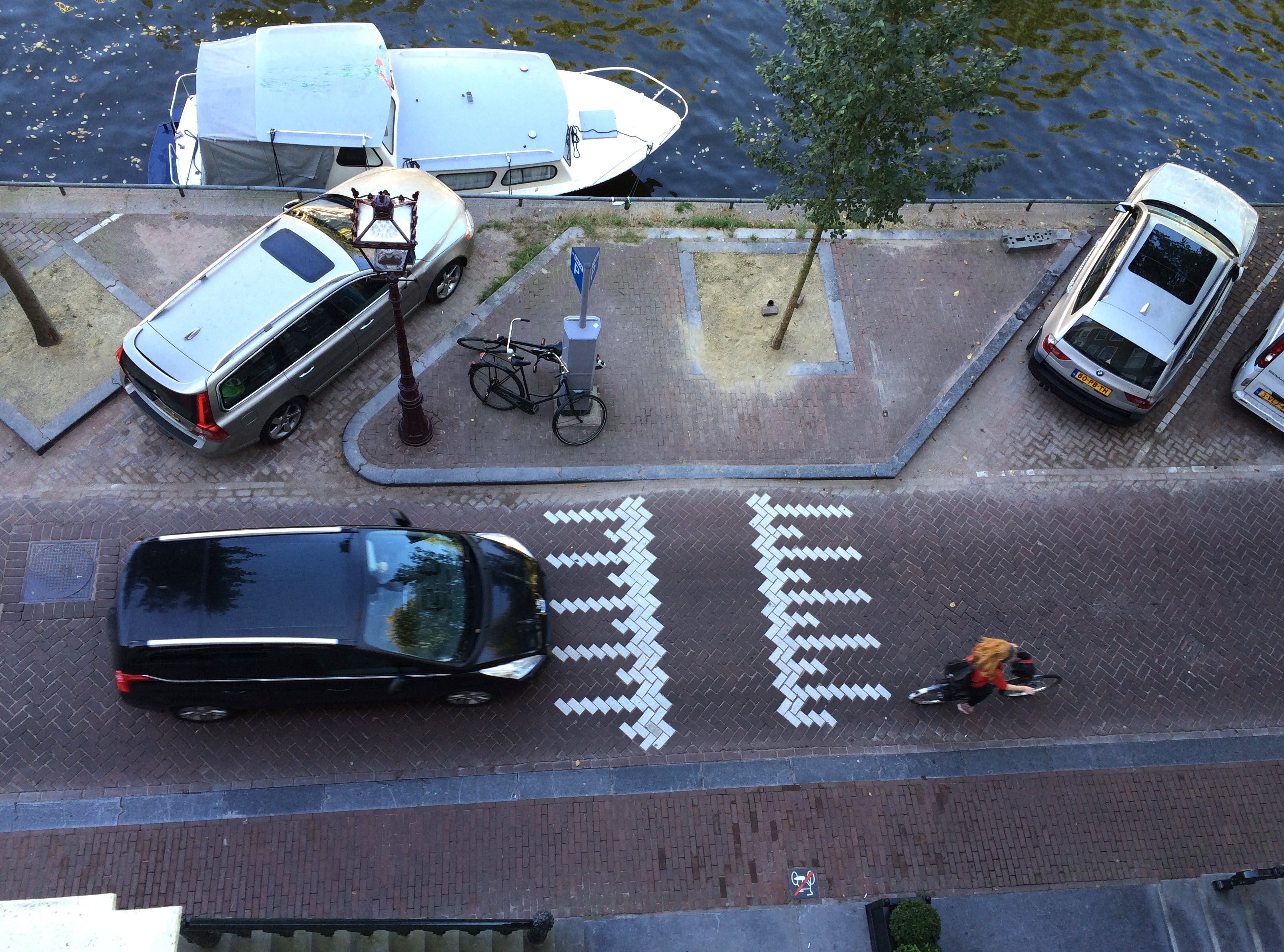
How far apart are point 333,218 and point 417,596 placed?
5.61 m

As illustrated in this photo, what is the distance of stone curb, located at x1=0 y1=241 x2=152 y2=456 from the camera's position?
1140cm

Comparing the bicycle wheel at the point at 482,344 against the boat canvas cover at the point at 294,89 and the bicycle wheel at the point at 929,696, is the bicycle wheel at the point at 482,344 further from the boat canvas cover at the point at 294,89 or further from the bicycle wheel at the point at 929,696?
the bicycle wheel at the point at 929,696

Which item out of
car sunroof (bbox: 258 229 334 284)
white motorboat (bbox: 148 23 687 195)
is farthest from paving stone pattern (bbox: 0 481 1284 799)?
white motorboat (bbox: 148 23 687 195)

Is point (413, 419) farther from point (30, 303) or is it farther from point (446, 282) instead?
point (30, 303)

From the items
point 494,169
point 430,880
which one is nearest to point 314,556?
point 430,880

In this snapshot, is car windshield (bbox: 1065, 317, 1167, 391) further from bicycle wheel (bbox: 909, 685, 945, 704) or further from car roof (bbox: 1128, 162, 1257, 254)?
bicycle wheel (bbox: 909, 685, 945, 704)

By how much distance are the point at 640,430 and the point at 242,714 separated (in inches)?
233

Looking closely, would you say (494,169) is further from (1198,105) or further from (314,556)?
(1198,105)

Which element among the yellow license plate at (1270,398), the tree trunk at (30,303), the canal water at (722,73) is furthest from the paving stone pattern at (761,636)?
the canal water at (722,73)

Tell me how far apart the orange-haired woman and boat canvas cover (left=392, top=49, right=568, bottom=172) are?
1046cm

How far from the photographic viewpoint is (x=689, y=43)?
67.5ft

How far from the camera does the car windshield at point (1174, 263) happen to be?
12.8 metres

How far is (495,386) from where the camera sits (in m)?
12.1

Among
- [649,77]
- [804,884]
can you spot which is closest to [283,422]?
[804,884]
